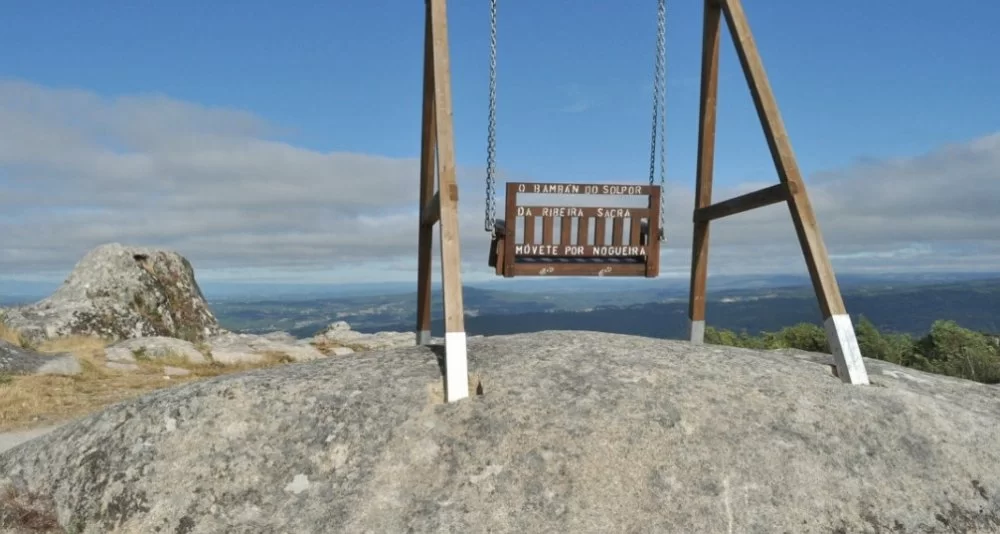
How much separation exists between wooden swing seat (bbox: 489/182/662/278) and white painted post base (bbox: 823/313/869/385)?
7.72 ft

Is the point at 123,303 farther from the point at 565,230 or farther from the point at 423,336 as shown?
the point at 565,230

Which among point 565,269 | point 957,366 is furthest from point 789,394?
point 957,366

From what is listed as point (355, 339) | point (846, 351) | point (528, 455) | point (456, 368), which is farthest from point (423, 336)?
point (355, 339)

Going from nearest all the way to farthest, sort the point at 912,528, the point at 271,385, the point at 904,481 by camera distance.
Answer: the point at 912,528
the point at 904,481
the point at 271,385

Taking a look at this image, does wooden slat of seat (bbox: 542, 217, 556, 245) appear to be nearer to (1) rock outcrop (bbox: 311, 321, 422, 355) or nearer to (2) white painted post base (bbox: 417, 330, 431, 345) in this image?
(2) white painted post base (bbox: 417, 330, 431, 345)

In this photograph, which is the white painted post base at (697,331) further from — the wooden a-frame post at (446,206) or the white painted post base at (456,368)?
the white painted post base at (456,368)

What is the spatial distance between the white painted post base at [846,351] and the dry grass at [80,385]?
40.7ft

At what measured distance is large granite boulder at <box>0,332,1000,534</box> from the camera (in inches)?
197

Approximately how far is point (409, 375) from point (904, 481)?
4.19m

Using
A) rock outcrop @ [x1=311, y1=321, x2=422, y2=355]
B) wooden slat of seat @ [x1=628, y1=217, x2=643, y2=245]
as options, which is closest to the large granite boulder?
wooden slat of seat @ [x1=628, y1=217, x2=643, y2=245]

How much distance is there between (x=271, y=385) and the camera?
248 inches

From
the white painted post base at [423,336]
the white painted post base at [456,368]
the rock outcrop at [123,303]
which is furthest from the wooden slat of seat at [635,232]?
the rock outcrop at [123,303]

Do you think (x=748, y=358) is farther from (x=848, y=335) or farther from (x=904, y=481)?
(x=904, y=481)

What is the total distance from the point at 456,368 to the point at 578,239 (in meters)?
3.06
